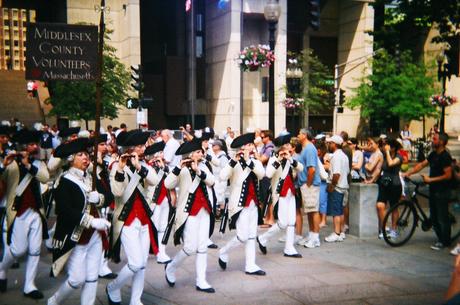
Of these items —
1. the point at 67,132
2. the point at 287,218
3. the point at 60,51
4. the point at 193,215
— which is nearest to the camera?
the point at 193,215

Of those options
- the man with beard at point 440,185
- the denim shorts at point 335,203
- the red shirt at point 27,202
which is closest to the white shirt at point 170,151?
the denim shorts at point 335,203

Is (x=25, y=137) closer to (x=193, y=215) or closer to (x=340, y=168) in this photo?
(x=193, y=215)

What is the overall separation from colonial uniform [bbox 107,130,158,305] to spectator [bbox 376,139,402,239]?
5276 millimetres

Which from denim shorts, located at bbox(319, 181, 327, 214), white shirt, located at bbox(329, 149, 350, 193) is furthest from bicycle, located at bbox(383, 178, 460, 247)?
denim shorts, located at bbox(319, 181, 327, 214)

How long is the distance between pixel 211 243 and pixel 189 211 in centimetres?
299

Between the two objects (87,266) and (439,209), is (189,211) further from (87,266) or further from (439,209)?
(439,209)

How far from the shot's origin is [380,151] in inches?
405

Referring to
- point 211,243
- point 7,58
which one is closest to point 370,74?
point 211,243

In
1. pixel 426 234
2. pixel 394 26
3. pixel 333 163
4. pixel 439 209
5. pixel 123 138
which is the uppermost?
pixel 394 26

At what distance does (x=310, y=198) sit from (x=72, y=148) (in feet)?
17.0

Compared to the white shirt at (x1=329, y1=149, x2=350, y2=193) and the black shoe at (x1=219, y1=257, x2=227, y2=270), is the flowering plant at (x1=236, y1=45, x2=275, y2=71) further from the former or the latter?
the black shoe at (x1=219, y1=257, x2=227, y2=270)

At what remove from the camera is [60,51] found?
7.14 m

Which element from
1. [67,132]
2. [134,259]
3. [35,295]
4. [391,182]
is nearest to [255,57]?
[391,182]

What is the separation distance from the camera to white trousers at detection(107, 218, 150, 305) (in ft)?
19.1
